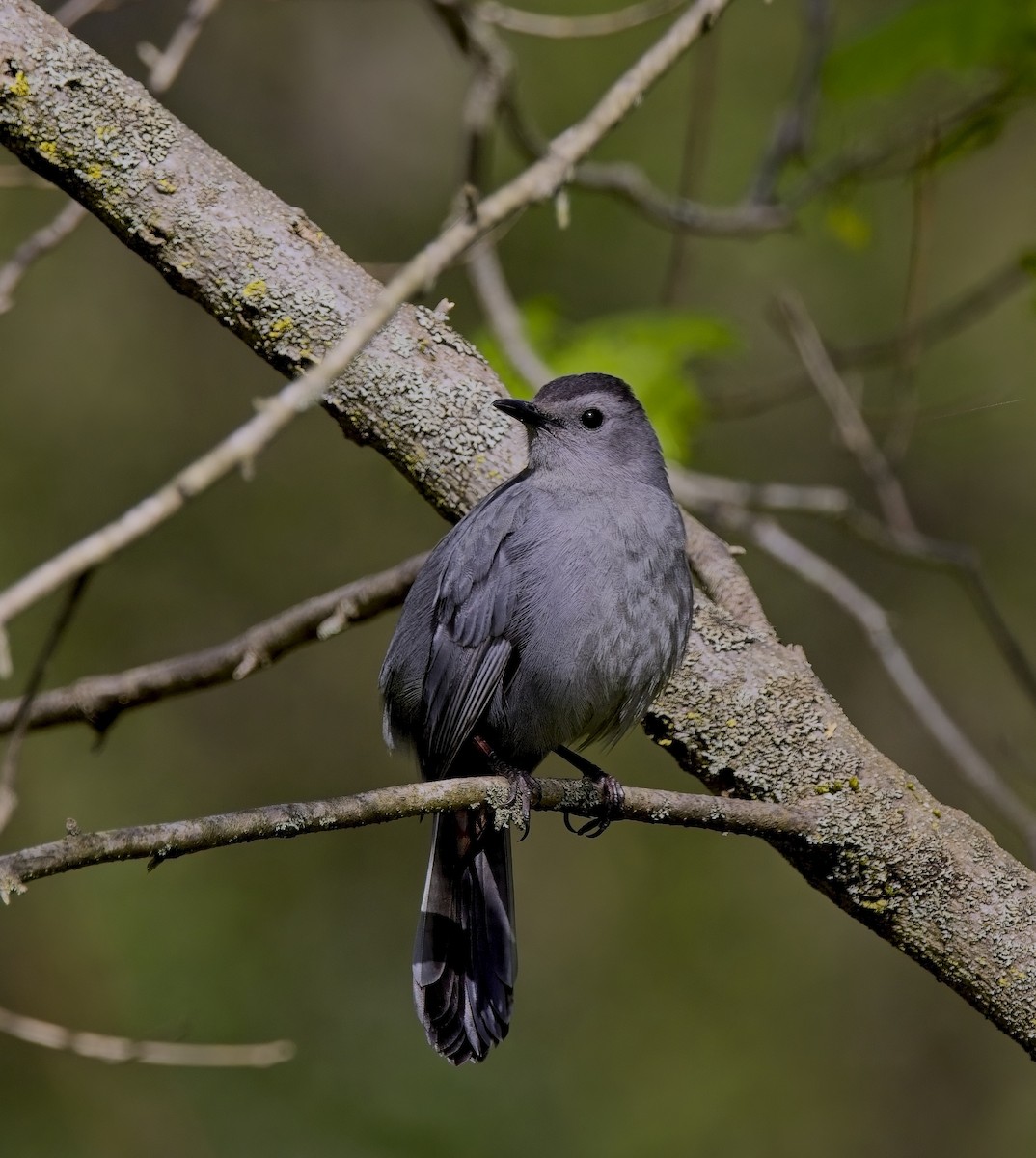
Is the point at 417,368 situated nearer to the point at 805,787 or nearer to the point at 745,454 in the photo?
the point at 805,787

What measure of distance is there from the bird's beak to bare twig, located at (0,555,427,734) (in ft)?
1.55

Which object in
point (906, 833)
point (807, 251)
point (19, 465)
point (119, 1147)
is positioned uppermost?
point (807, 251)

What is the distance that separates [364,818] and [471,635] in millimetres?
1091

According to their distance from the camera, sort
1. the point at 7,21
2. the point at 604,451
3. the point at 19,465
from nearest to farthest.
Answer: the point at 7,21 < the point at 604,451 < the point at 19,465

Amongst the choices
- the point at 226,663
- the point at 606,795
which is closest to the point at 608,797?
the point at 606,795

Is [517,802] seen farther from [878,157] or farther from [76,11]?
[76,11]

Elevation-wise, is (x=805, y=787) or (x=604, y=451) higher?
(x=604, y=451)

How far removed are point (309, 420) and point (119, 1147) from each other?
12.8ft

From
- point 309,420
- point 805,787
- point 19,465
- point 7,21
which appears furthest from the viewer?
point 309,420

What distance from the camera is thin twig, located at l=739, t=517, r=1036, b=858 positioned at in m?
3.50

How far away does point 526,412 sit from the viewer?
3305mm

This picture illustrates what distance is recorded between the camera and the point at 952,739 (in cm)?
371

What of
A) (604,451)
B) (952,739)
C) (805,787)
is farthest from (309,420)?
(805,787)

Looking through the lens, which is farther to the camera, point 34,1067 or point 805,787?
point 34,1067
